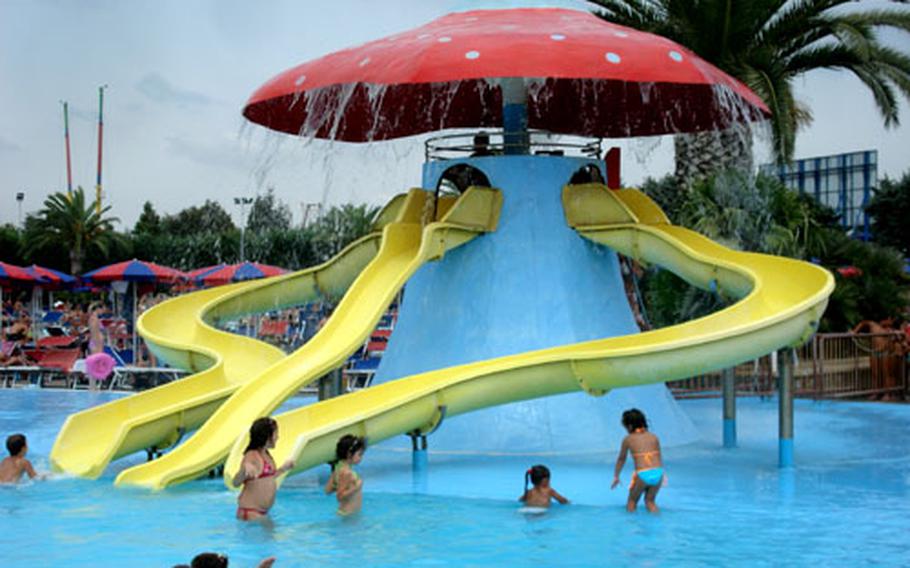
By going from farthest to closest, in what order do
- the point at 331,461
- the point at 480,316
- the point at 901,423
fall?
the point at 901,423, the point at 480,316, the point at 331,461

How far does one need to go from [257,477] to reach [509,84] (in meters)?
6.76

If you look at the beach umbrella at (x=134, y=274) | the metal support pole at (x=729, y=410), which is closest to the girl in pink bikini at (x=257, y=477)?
the metal support pole at (x=729, y=410)

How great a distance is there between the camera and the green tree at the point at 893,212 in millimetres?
48312

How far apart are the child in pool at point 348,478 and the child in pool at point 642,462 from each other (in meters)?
1.97

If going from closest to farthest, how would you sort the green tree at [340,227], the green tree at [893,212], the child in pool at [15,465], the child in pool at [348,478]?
the child in pool at [348,478] → the child in pool at [15,465] → the green tree at [340,227] → the green tree at [893,212]

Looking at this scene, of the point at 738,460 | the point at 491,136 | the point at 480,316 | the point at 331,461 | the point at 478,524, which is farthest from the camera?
the point at 491,136

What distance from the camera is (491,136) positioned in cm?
1388

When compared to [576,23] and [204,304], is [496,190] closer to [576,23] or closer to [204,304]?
[576,23]

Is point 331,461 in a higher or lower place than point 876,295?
lower

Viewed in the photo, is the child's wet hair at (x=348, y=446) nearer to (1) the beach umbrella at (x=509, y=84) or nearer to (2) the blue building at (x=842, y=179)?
(1) the beach umbrella at (x=509, y=84)

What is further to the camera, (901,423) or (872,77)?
(872,77)

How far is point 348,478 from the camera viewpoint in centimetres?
893

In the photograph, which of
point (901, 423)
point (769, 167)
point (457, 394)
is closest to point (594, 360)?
point (457, 394)

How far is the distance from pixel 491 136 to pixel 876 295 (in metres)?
11.3
